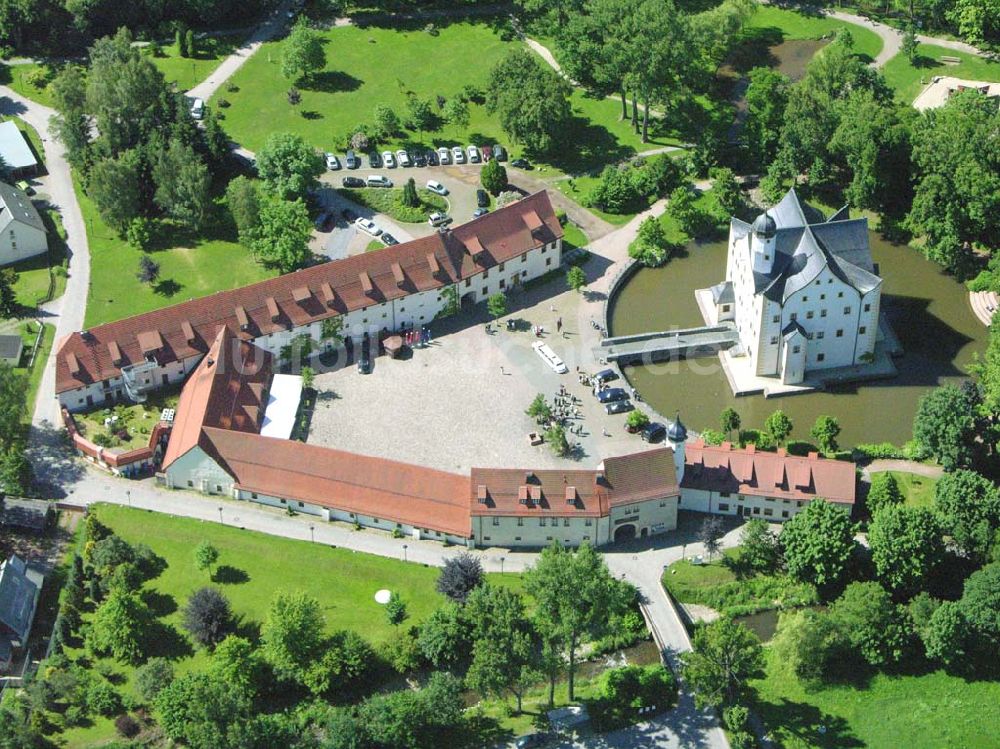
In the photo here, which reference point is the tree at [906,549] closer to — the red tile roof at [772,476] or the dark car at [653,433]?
the red tile roof at [772,476]

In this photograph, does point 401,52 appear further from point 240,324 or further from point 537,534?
point 537,534

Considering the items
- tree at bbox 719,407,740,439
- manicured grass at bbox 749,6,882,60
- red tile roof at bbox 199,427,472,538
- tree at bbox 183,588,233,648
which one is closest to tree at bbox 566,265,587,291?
tree at bbox 719,407,740,439

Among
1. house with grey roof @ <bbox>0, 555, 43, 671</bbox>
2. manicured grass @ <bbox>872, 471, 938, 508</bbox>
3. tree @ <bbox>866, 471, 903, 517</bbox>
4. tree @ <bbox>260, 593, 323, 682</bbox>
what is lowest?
house with grey roof @ <bbox>0, 555, 43, 671</bbox>

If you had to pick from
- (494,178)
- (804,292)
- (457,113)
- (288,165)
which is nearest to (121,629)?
(288,165)

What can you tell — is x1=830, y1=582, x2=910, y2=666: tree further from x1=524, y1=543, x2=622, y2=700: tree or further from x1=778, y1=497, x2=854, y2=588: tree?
x1=524, y1=543, x2=622, y2=700: tree

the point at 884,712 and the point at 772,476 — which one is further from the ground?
the point at 772,476

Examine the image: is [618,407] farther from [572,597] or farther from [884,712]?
[884,712]

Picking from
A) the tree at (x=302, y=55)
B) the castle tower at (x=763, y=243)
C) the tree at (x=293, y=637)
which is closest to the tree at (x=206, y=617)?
the tree at (x=293, y=637)
